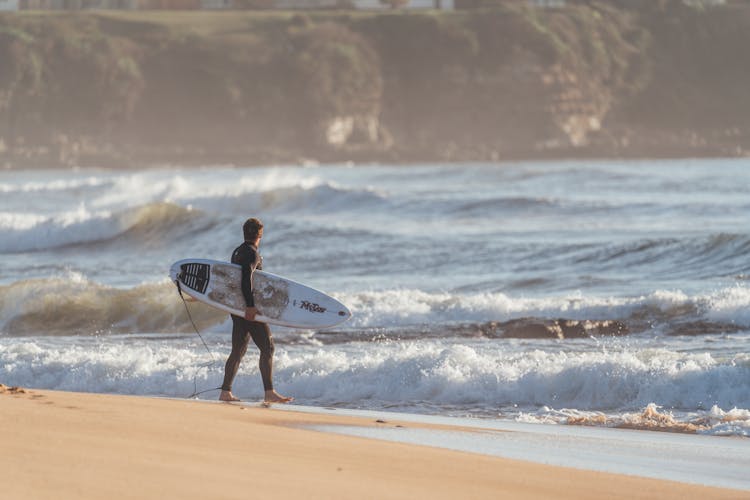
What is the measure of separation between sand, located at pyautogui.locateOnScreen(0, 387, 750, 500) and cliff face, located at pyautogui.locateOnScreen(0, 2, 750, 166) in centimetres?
9691

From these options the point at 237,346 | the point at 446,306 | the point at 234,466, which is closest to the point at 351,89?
the point at 446,306

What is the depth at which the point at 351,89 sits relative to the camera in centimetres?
11444

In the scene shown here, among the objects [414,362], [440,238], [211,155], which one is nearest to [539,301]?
[414,362]

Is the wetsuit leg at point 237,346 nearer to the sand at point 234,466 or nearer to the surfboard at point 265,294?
the surfboard at point 265,294

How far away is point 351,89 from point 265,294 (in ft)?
345

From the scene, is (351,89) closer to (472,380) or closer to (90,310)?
(90,310)

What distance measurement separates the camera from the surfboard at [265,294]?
404 inches

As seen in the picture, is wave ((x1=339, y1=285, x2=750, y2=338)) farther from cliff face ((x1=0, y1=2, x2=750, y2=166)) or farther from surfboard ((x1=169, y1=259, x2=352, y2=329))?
cliff face ((x1=0, y1=2, x2=750, y2=166))

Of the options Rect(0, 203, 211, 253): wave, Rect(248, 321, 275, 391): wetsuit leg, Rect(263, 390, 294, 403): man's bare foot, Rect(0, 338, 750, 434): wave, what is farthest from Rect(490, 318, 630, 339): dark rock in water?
Rect(0, 203, 211, 253): wave

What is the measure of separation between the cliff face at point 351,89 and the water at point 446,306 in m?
74.5

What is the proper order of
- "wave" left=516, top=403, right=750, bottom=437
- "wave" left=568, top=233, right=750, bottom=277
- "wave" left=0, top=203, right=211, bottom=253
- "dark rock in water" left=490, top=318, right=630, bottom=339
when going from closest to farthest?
"wave" left=516, top=403, right=750, bottom=437 < "dark rock in water" left=490, top=318, right=630, bottom=339 < "wave" left=568, top=233, right=750, bottom=277 < "wave" left=0, top=203, right=211, bottom=253

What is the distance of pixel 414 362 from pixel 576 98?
4154 inches

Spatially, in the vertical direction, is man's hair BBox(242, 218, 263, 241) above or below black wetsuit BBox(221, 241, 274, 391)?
above

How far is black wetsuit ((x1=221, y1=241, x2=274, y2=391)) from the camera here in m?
9.52
